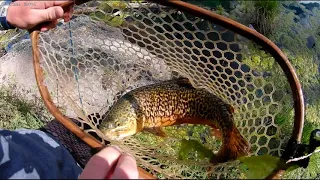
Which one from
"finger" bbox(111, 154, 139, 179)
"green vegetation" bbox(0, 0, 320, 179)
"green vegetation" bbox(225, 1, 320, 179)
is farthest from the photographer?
"green vegetation" bbox(225, 1, 320, 179)

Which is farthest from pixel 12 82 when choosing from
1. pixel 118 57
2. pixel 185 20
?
pixel 185 20

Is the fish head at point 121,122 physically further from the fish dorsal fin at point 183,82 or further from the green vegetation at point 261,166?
the green vegetation at point 261,166

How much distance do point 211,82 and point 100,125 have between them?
18.0 inches

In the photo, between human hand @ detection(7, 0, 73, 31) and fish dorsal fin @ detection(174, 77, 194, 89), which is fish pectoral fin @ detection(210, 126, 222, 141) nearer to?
fish dorsal fin @ detection(174, 77, 194, 89)

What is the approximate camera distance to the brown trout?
165 cm

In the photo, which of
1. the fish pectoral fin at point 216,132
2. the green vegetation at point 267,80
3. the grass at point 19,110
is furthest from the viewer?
the grass at point 19,110

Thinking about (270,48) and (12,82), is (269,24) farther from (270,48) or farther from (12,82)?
(270,48)

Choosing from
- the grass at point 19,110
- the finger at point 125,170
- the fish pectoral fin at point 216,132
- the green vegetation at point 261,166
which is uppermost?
the green vegetation at point 261,166

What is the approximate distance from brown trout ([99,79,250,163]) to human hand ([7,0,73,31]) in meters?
0.44

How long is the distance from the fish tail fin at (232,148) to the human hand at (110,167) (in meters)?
0.40

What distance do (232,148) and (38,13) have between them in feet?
2.39

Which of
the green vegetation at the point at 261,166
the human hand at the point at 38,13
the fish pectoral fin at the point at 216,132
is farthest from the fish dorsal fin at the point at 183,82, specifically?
the green vegetation at the point at 261,166

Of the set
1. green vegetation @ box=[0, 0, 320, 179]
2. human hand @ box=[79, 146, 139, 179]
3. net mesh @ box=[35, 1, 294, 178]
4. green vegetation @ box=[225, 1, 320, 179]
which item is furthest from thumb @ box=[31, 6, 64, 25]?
green vegetation @ box=[225, 1, 320, 179]

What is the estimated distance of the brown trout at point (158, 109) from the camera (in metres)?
1.65
